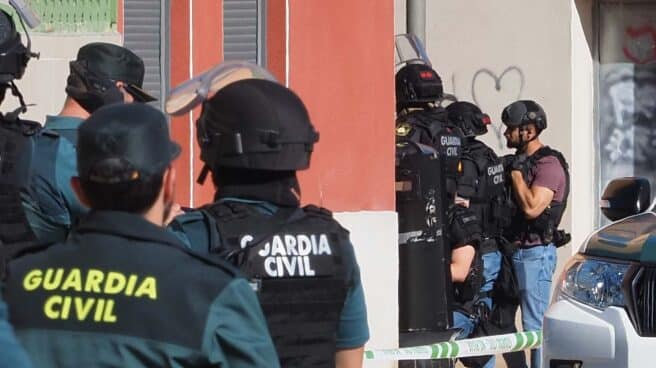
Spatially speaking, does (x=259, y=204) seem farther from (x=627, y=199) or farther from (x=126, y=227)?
(x=627, y=199)

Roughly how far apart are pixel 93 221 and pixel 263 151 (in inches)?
25.8

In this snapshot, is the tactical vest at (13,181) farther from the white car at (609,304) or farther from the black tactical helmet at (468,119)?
the black tactical helmet at (468,119)

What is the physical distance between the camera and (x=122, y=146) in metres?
2.86

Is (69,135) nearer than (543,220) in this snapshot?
Yes

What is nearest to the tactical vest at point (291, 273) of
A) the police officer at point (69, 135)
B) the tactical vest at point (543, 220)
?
the police officer at point (69, 135)

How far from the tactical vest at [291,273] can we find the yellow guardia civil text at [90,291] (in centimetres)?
63

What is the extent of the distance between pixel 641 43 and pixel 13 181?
8.68 meters

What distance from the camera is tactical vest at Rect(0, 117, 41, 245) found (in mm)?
4914

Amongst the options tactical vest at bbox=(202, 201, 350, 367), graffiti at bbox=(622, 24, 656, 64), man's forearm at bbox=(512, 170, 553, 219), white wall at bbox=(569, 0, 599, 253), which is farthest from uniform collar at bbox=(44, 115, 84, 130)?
graffiti at bbox=(622, 24, 656, 64)

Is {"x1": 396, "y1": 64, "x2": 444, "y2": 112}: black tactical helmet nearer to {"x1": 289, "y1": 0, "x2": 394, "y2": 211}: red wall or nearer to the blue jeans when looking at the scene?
{"x1": 289, "y1": 0, "x2": 394, "y2": 211}: red wall

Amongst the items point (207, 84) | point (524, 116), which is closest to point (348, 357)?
point (207, 84)

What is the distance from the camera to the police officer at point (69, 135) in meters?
5.01

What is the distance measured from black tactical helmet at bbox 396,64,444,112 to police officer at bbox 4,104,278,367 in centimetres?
565

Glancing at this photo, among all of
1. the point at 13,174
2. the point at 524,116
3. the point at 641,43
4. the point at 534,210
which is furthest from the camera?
the point at 641,43
